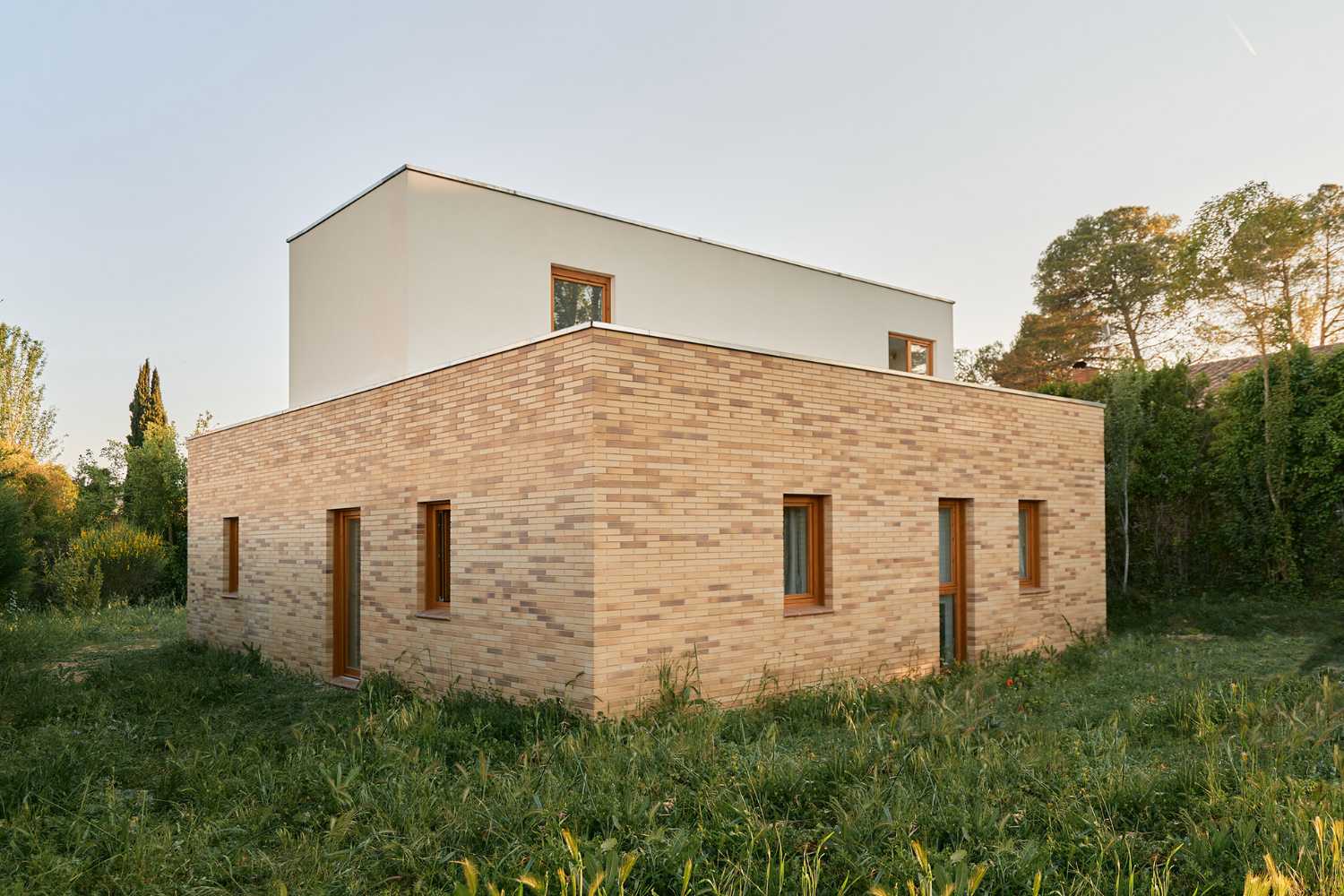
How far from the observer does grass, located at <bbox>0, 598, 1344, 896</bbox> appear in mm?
3729

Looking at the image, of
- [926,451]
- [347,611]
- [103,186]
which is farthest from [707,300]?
[103,186]

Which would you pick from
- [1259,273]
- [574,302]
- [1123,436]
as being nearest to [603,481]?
[574,302]

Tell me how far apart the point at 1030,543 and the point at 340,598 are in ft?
29.9

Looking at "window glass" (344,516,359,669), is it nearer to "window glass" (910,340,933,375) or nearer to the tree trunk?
"window glass" (910,340,933,375)

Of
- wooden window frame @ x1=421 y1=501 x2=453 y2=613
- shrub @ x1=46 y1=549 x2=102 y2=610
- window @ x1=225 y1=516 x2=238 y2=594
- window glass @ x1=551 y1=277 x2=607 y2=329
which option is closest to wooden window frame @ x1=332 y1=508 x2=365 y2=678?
wooden window frame @ x1=421 y1=501 x2=453 y2=613

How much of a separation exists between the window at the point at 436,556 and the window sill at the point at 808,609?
364cm

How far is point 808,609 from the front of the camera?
27.9 feet

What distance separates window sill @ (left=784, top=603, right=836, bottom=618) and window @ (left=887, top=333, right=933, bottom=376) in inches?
290

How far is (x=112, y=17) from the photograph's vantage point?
11.2 m

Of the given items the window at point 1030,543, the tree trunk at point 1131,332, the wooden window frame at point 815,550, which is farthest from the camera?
the tree trunk at point 1131,332

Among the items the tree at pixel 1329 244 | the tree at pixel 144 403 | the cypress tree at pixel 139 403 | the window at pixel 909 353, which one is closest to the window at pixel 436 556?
the window at pixel 909 353

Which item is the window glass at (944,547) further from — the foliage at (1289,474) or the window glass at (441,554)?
the foliage at (1289,474)

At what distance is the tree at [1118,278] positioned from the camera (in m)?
25.0

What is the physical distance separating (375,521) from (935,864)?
746cm
